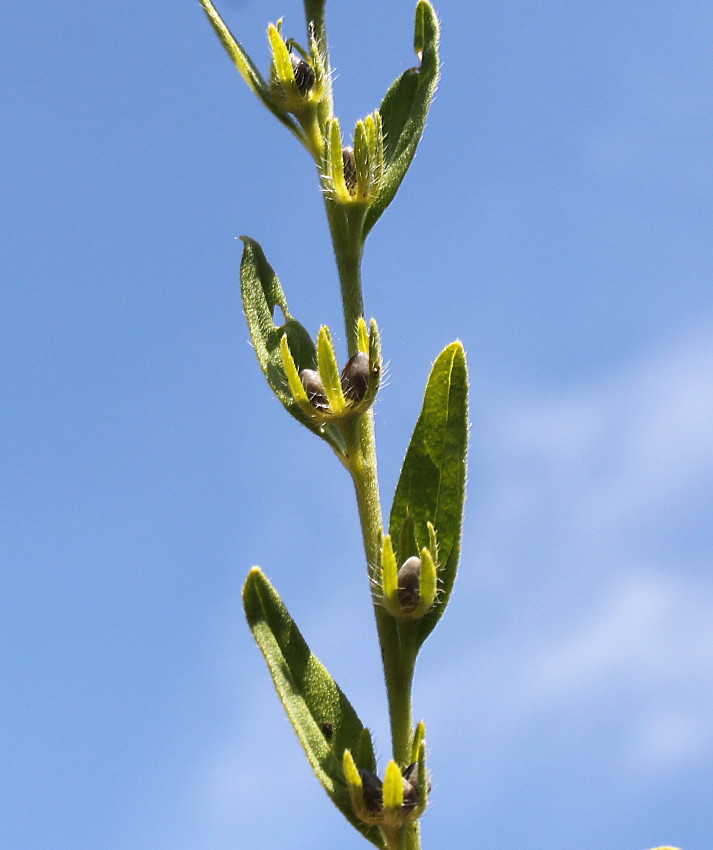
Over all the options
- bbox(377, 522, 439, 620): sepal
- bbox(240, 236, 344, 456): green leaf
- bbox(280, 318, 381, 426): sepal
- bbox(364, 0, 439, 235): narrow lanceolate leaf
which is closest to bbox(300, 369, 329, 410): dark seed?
bbox(280, 318, 381, 426): sepal

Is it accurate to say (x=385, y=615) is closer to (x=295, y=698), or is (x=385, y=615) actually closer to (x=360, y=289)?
(x=295, y=698)

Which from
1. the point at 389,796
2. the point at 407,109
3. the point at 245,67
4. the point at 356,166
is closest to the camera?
the point at 389,796

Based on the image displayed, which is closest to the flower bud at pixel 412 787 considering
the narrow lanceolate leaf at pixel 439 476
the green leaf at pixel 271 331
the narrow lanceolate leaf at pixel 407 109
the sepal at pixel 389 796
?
the sepal at pixel 389 796

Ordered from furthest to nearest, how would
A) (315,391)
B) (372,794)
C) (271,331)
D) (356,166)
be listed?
(271,331), (356,166), (315,391), (372,794)

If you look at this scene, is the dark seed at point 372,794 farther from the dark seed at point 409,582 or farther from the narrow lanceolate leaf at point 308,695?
the dark seed at point 409,582

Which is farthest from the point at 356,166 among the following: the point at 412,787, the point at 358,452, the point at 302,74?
the point at 412,787

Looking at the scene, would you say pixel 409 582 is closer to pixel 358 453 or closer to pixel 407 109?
pixel 358 453

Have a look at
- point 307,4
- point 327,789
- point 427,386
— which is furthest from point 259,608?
point 307,4

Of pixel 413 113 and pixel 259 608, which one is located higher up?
pixel 413 113
